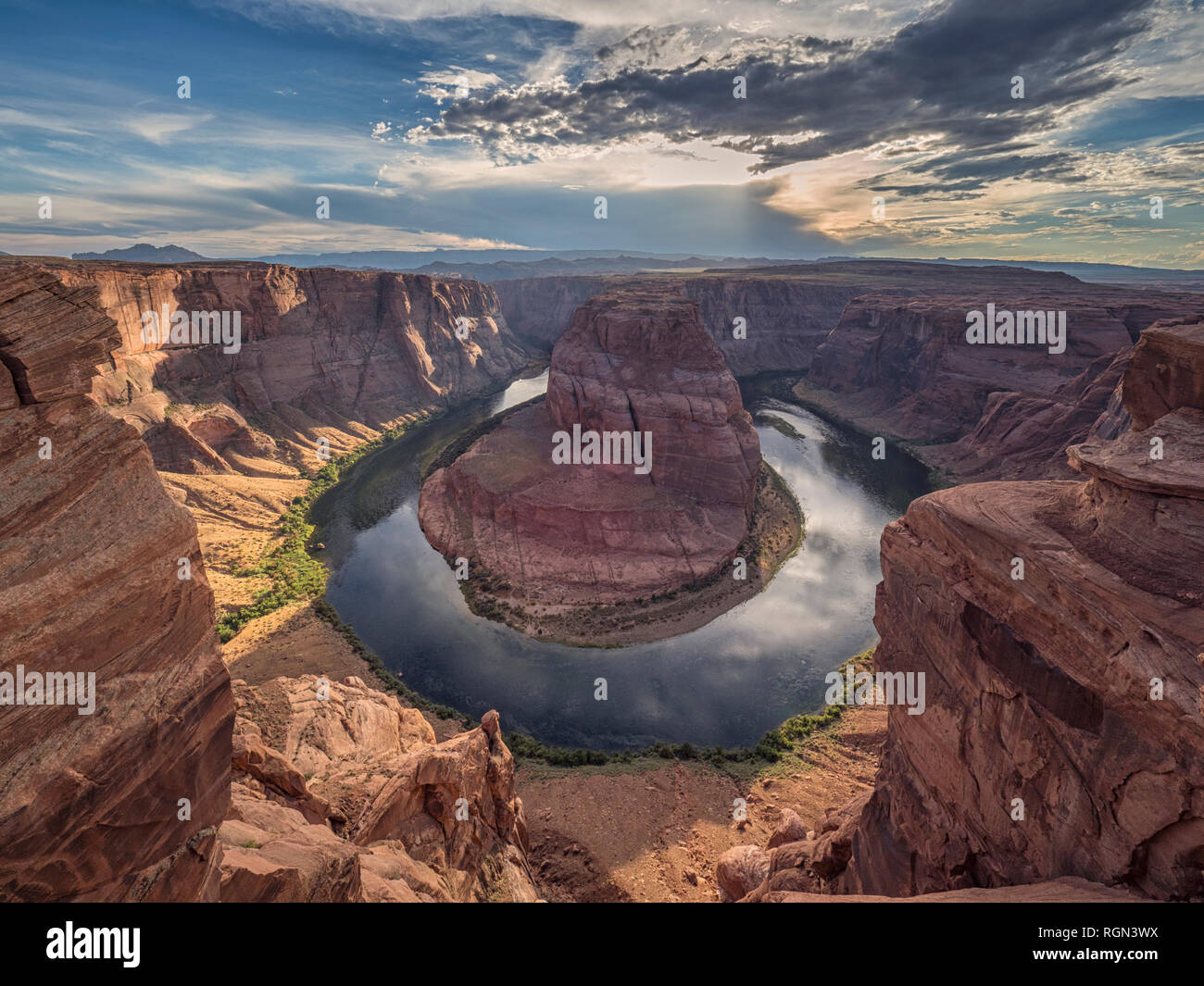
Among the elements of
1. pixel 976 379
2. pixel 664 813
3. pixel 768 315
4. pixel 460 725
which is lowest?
pixel 664 813

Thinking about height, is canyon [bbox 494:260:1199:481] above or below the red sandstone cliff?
above

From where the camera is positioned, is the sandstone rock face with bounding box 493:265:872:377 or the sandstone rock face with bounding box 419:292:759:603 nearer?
the sandstone rock face with bounding box 419:292:759:603

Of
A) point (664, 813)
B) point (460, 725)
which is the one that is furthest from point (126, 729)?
point (460, 725)

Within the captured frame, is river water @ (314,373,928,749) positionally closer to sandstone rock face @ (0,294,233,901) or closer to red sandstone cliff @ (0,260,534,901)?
red sandstone cliff @ (0,260,534,901)

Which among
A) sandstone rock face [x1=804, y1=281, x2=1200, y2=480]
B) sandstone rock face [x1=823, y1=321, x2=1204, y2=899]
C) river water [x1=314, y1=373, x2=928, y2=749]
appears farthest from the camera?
sandstone rock face [x1=804, y1=281, x2=1200, y2=480]

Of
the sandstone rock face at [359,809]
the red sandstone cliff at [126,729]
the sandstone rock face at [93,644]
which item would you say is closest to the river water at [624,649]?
the sandstone rock face at [359,809]

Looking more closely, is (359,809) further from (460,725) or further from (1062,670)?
(1062,670)

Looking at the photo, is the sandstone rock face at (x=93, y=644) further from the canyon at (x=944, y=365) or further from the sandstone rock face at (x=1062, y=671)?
the canyon at (x=944, y=365)

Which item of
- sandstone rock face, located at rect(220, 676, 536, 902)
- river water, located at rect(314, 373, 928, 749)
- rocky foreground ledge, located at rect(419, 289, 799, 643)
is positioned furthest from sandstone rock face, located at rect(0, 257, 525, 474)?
rocky foreground ledge, located at rect(419, 289, 799, 643)
